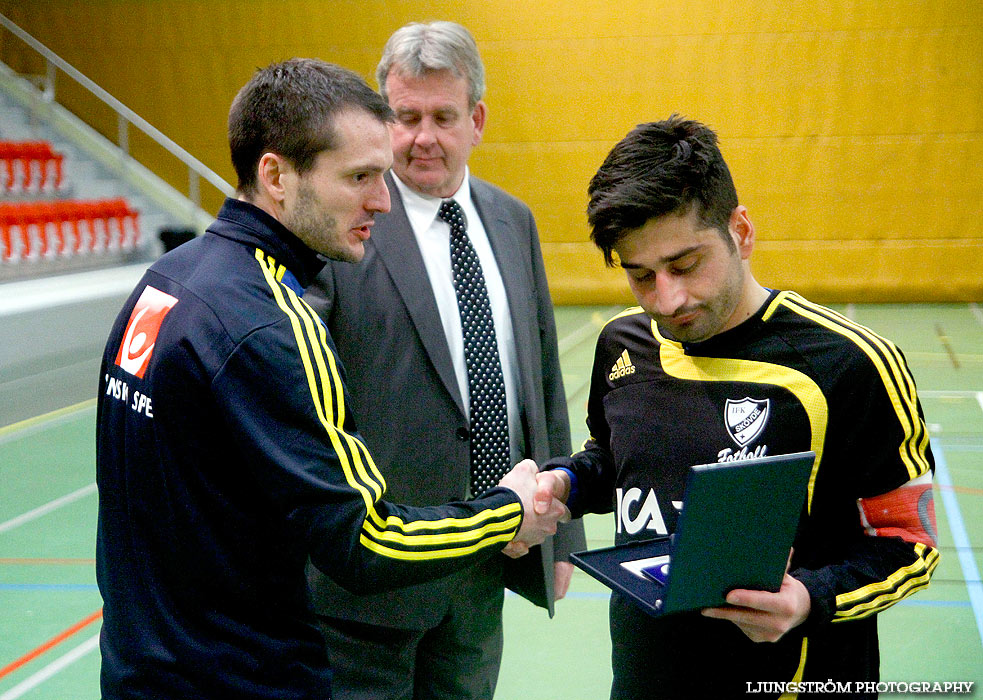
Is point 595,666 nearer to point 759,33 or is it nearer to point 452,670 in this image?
point 452,670

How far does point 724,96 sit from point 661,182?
9.95 meters

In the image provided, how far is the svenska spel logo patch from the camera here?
1.52m

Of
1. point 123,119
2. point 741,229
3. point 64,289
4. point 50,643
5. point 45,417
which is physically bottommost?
point 45,417

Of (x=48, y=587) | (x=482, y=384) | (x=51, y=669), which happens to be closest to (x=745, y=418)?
(x=482, y=384)

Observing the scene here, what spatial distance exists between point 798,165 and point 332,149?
10.1 m

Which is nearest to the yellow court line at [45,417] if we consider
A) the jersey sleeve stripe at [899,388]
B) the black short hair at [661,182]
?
the black short hair at [661,182]

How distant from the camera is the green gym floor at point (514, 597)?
339cm

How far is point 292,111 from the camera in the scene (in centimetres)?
160

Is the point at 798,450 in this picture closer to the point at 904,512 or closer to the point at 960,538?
the point at 904,512

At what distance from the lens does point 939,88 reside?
10492mm

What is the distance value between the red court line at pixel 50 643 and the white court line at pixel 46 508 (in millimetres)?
1201

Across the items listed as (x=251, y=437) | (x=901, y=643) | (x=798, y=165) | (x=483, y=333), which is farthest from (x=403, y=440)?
(x=798, y=165)

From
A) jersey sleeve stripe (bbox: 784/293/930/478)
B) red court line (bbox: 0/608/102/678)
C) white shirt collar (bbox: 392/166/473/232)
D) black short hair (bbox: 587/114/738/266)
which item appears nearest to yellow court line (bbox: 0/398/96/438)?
red court line (bbox: 0/608/102/678)

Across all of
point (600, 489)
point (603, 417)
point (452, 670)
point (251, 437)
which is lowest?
point (452, 670)
